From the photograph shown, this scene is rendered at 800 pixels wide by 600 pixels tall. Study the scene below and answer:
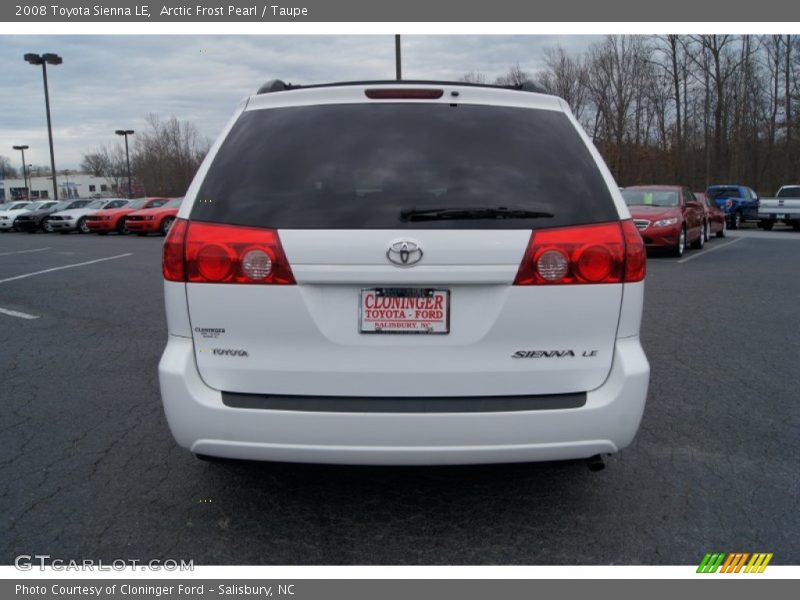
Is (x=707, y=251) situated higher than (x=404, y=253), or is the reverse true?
(x=404, y=253)

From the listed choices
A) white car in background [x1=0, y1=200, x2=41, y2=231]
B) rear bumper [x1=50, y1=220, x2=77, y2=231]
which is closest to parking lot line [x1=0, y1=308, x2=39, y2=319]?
rear bumper [x1=50, y1=220, x2=77, y2=231]

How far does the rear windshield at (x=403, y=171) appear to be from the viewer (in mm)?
2730

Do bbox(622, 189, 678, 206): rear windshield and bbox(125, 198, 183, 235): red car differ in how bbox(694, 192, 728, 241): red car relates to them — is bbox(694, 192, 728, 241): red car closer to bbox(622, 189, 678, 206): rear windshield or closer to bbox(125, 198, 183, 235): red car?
bbox(622, 189, 678, 206): rear windshield

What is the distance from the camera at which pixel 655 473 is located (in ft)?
12.1

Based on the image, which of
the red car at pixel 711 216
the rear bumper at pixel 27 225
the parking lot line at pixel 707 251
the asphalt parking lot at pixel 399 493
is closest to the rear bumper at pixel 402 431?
the asphalt parking lot at pixel 399 493

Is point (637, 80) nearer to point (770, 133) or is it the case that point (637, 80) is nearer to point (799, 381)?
point (770, 133)

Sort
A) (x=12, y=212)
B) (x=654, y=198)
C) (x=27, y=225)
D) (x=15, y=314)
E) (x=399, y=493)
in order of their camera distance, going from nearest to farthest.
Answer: (x=399, y=493) → (x=15, y=314) → (x=654, y=198) → (x=27, y=225) → (x=12, y=212)

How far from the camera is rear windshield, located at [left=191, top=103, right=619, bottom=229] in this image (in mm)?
2730

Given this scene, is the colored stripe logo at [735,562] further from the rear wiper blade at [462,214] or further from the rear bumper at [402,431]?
the rear wiper blade at [462,214]

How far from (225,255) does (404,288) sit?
28.3 inches

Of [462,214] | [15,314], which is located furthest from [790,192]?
[462,214]

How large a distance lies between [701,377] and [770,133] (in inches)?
1901

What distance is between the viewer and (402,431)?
269 cm

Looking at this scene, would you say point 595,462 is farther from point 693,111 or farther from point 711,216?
point 693,111
